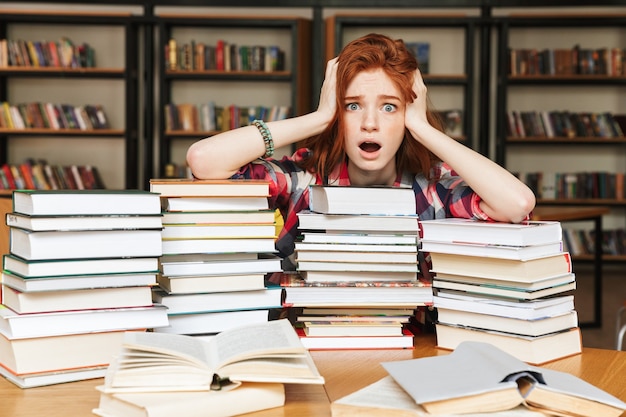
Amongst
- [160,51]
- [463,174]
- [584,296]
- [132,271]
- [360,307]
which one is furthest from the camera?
[160,51]

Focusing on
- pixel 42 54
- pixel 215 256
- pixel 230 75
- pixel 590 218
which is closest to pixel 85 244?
pixel 215 256

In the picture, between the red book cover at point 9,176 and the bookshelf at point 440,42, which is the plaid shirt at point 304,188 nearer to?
the bookshelf at point 440,42

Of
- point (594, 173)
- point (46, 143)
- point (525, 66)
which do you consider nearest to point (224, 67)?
point (46, 143)

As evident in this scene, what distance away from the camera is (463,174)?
1464 mm

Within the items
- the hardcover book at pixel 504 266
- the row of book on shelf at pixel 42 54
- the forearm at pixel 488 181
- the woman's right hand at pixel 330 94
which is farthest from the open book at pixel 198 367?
the row of book on shelf at pixel 42 54

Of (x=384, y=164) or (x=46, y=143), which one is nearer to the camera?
(x=384, y=164)

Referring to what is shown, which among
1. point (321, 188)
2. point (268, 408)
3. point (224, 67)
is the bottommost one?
point (268, 408)

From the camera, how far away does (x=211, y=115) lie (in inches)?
252

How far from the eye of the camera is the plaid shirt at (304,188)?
1605 mm

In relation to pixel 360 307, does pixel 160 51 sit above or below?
above

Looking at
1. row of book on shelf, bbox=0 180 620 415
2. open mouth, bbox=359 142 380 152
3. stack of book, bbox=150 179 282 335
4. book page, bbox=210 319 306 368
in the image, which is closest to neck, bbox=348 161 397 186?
open mouth, bbox=359 142 380 152

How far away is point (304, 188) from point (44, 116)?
17.0 ft

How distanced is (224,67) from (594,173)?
332 cm

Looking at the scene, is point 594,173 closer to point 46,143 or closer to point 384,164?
point 46,143
